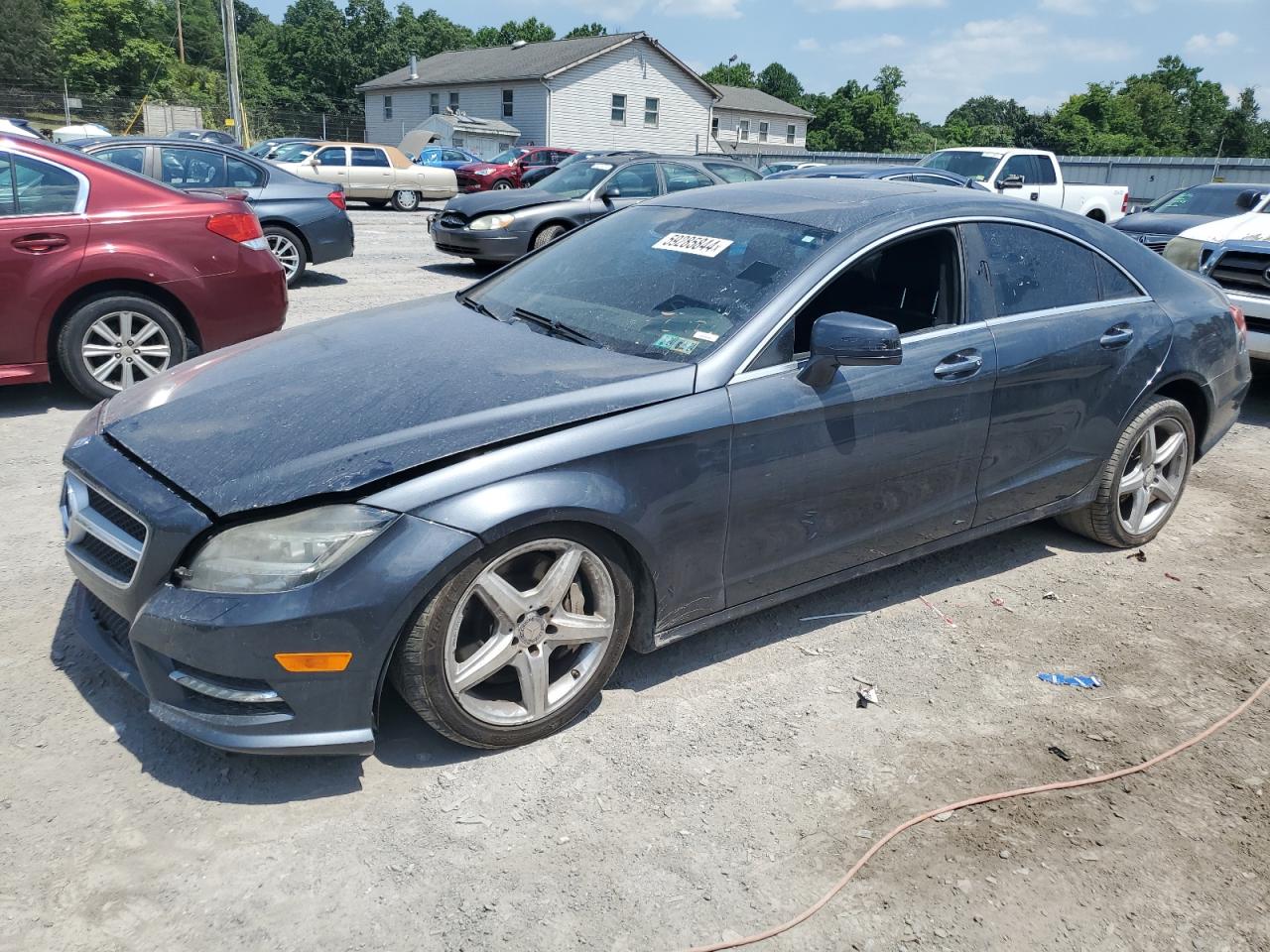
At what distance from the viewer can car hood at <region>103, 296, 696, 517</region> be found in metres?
2.70

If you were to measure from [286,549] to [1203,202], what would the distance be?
47.7 ft

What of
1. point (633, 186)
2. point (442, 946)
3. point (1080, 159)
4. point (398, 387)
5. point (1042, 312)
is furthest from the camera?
point (1080, 159)

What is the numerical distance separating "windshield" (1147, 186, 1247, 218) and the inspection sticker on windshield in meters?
11.9

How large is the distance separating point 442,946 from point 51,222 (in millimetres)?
5211

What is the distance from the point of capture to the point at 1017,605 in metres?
4.23

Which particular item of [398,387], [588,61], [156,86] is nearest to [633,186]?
[398,387]

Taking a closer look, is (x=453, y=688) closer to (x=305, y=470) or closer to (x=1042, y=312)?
(x=305, y=470)

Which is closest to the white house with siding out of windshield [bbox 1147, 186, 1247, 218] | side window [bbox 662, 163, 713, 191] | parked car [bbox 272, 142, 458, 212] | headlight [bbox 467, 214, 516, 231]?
parked car [bbox 272, 142, 458, 212]

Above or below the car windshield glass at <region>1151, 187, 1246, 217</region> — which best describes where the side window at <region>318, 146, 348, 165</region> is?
above

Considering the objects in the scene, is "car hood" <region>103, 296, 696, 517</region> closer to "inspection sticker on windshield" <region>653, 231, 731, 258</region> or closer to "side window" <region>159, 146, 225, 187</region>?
"inspection sticker on windshield" <region>653, 231, 731, 258</region>

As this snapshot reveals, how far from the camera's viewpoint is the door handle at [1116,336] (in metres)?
4.26

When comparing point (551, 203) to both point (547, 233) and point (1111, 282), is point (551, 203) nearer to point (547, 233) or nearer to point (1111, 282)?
point (547, 233)

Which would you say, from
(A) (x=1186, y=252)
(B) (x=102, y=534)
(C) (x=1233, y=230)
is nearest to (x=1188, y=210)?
(C) (x=1233, y=230)

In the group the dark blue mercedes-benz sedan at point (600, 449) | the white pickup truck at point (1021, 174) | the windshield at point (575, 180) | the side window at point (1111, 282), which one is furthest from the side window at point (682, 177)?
the side window at point (1111, 282)
